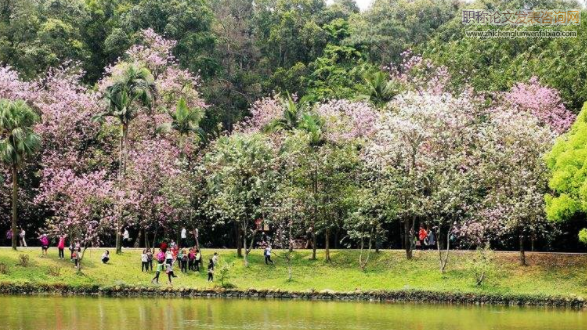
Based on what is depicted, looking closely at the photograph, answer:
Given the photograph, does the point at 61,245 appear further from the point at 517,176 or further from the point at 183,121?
the point at 517,176

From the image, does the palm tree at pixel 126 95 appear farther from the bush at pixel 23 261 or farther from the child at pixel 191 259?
the bush at pixel 23 261

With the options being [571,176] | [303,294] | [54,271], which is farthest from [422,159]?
[54,271]

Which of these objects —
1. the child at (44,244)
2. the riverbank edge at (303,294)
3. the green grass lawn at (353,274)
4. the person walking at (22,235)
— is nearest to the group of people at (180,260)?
the green grass lawn at (353,274)

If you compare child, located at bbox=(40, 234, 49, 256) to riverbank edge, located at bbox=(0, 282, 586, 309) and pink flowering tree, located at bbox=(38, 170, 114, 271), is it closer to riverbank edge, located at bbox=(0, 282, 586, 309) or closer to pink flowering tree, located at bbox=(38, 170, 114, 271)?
pink flowering tree, located at bbox=(38, 170, 114, 271)

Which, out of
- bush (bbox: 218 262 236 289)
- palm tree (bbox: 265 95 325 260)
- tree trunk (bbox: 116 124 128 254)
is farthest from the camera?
palm tree (bbox: 265 95 325 260)

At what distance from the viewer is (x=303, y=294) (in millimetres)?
51000

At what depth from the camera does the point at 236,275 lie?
182 ft

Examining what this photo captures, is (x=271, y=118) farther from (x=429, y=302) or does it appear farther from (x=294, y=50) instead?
(x=429, y=302)

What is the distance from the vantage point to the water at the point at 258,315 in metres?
35.3

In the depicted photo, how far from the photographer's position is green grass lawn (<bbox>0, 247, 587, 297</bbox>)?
51.3 metres

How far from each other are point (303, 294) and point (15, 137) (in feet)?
69.0

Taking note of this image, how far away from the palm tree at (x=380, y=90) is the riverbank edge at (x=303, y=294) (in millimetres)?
20844

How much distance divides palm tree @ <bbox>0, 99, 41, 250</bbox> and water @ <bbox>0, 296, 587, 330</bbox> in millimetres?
12550

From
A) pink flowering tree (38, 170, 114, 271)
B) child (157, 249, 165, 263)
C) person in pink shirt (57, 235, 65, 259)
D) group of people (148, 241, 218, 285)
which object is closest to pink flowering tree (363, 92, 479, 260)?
group of people (148, 241, 218, 285)
